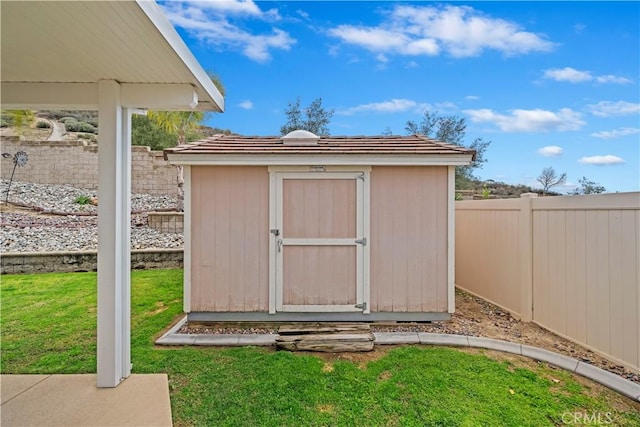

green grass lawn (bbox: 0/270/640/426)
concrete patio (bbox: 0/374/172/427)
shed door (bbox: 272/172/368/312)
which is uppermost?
shed door (bbox: 272/172/368/312)

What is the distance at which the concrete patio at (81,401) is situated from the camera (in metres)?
2.27

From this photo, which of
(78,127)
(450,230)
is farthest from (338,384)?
(78,127)

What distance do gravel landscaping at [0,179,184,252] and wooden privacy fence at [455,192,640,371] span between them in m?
7.10

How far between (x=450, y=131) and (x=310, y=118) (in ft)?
17.4

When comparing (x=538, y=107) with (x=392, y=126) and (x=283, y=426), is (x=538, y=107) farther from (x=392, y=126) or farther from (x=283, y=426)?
(x=283, y=426)

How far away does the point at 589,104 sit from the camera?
11.3 meters

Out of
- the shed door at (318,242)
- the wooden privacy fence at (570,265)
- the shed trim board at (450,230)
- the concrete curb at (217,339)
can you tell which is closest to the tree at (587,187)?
the wooden privacy fence at (570,265)

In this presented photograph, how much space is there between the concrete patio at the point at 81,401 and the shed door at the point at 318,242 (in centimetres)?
201

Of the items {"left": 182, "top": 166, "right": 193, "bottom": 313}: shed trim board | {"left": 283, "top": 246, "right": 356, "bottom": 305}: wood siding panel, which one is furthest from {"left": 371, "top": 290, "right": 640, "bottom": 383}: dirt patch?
{"left": 182, "top": 166, "right": 193, "bottom": 313}: shed trim board

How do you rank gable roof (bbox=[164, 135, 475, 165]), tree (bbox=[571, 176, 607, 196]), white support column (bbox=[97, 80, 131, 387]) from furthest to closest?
tree (bbox=[571, 176, 607, 196])
gable roof (bbox=[164, 135, 475, 165])
white support column (bbox=[97, 80, 131, 387])

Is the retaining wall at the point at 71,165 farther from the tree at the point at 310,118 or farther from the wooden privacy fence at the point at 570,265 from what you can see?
the wooden privacy fence at the point at 570,265

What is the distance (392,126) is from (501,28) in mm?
4911

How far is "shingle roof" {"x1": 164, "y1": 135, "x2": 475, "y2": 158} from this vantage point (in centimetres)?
446

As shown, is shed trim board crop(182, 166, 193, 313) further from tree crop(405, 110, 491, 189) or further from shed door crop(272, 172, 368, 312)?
tree crop(405, 110, 491, 189)
